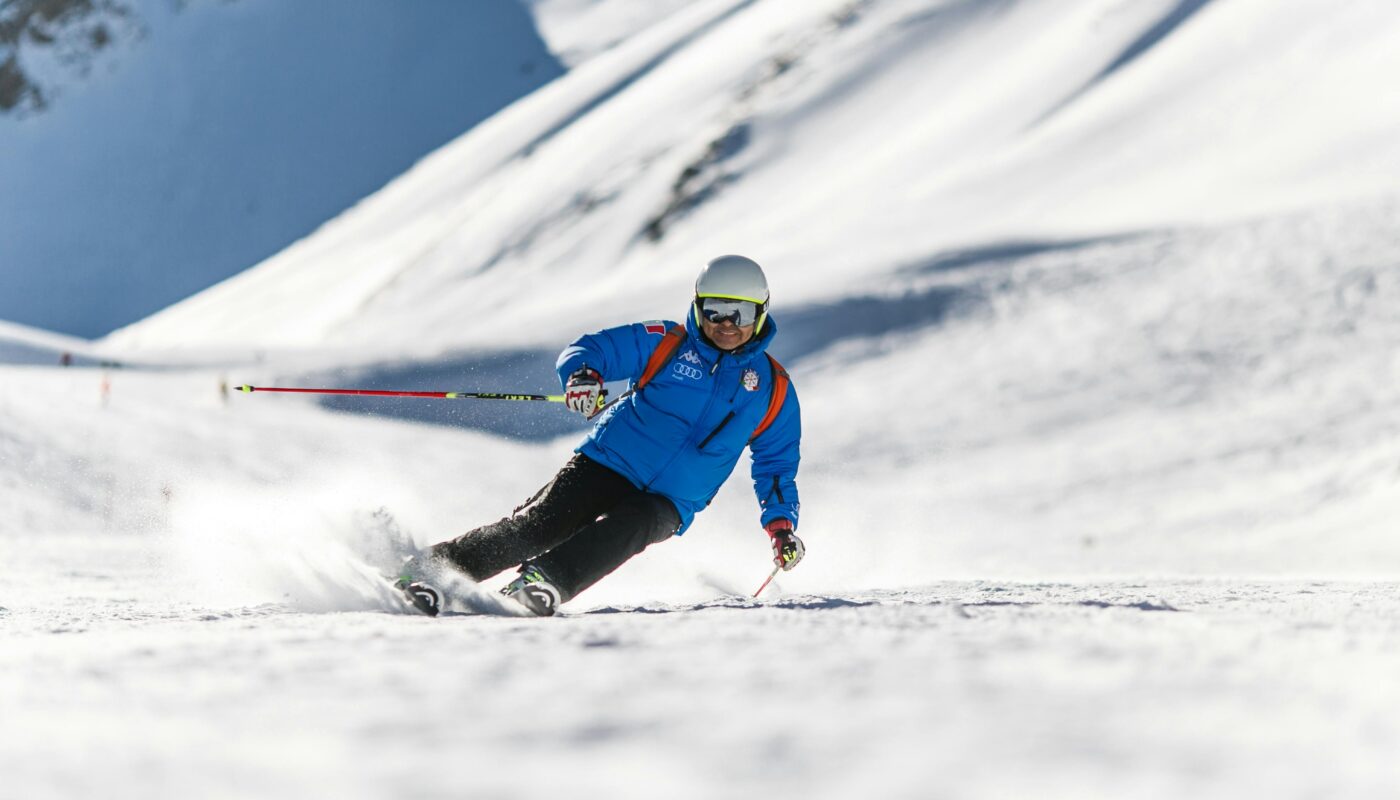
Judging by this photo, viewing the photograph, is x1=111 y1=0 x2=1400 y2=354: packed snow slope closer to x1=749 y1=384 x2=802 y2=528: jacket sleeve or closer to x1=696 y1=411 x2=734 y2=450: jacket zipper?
x1=749 y1=384 x2=802 y2=528: jacket sleeve

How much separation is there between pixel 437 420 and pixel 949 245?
8317 millimetres

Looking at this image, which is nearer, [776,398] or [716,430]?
[716,430]

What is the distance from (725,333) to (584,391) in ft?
2.26

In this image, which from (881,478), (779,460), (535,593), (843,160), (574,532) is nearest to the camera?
(535,593)

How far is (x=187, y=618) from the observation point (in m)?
3.83

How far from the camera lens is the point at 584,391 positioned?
15.8 feet

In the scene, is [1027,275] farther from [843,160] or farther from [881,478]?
[843,160]

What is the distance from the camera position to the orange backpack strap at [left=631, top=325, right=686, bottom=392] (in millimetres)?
5219

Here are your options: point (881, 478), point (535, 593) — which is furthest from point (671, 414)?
point (881, 478)

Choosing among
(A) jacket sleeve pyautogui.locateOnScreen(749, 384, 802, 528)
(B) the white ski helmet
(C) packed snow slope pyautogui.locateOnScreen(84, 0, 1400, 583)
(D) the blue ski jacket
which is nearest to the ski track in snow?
(D) the blue ski jacket

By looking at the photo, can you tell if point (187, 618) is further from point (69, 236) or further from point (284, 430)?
point (69, 236)

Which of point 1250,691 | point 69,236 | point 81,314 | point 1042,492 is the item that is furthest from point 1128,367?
point 69,236

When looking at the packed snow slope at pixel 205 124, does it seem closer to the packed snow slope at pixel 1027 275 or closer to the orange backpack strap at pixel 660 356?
the packed snow slope at pixel 1027 275

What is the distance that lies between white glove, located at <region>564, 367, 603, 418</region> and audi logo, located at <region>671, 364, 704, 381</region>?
42 centimetres
